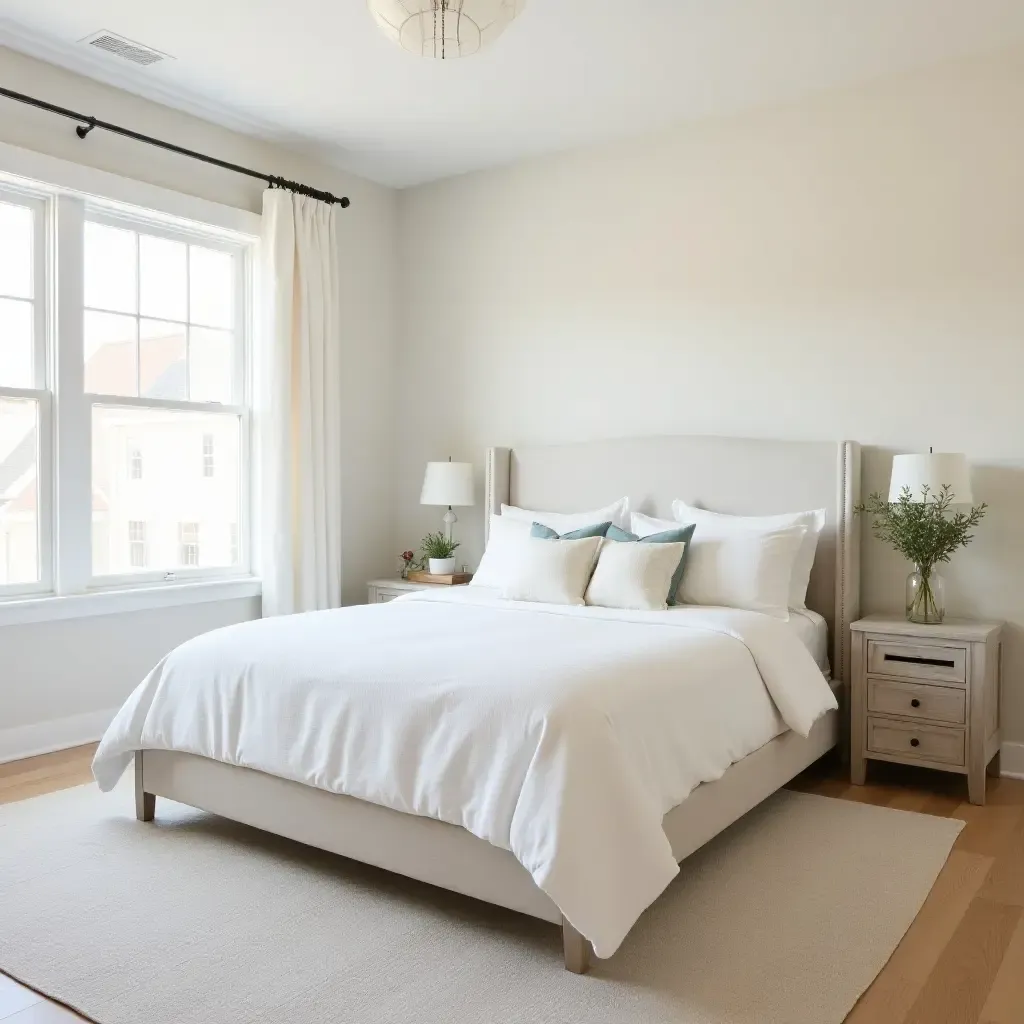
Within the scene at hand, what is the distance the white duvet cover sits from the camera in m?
2.17

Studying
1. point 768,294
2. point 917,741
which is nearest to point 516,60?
point 768,294

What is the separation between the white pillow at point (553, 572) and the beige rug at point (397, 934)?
3.62 feet

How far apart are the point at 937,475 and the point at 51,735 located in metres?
3.68

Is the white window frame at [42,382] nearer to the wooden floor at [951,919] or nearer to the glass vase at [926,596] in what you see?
the wooden floor at [951,919]

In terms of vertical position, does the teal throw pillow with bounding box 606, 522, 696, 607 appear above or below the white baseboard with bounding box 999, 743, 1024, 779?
above

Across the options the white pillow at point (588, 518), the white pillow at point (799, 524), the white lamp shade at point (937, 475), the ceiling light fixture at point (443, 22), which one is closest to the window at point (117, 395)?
the white pillow at point (588, 518)

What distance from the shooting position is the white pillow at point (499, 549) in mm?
4246

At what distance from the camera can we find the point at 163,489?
14.6 feet

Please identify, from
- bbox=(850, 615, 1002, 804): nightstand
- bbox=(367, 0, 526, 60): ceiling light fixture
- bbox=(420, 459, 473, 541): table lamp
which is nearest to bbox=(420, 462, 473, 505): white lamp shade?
bbox=(420, 459, 473, 541): table lamp

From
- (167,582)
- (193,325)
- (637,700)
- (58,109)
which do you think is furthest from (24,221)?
(637,700)

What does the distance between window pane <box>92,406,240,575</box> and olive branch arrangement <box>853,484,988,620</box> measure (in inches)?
122

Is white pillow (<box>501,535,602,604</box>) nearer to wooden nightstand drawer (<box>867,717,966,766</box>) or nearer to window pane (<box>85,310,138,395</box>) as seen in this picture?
wooden nightstand drawer (<box>867,717,966,766</box>)

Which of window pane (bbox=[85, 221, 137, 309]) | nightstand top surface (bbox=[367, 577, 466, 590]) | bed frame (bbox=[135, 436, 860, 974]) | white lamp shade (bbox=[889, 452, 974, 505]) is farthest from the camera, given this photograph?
nightstand top surface (bbox=[367, 577, 466, 590])

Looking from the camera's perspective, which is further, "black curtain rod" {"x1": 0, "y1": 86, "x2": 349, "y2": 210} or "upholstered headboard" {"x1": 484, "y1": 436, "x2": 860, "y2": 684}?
"upholstered headboard" {"x1": 484, "y1": 436, "x2": 860, "y2": 684}
